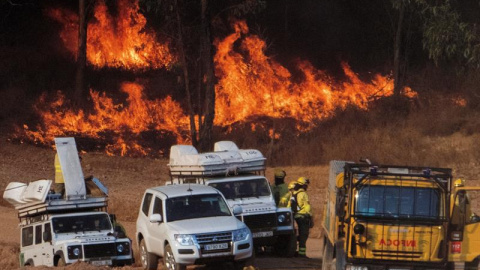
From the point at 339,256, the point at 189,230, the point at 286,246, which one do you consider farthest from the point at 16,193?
the point at 339,256

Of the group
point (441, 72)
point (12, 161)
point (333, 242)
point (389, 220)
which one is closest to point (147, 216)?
point (333, 242)

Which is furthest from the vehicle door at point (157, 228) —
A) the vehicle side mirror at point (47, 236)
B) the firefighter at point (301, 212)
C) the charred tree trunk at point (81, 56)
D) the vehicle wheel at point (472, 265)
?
the charred tree trunk at point (81, 56)

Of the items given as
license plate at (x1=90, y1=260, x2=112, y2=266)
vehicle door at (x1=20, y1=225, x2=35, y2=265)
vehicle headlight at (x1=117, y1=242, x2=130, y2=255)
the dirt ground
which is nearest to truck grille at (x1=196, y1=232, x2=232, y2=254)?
vehicle headlight at (x1=117, y1=242, x2=130, y2=255)

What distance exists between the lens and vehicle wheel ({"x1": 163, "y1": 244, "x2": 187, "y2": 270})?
1633cm

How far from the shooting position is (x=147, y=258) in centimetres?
1783

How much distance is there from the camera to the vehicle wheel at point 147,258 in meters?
17.7

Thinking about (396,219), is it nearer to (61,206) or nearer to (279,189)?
(279,189)

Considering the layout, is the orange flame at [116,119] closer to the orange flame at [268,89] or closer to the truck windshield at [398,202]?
the orange flame at [268,89]

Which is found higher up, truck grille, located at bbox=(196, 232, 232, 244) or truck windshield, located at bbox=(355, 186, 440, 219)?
truck windshield, located at bbox=(355, 186, 440, 219)

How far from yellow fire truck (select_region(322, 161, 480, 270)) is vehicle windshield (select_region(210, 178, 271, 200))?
237 inches

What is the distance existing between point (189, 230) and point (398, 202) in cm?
417

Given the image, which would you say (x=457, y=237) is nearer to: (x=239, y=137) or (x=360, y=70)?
(x=239, y=137)

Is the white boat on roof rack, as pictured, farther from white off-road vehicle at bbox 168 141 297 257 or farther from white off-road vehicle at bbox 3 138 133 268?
white off-road vehicle at bbox 3 138 133 268

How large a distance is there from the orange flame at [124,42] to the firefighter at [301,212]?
2333cm
